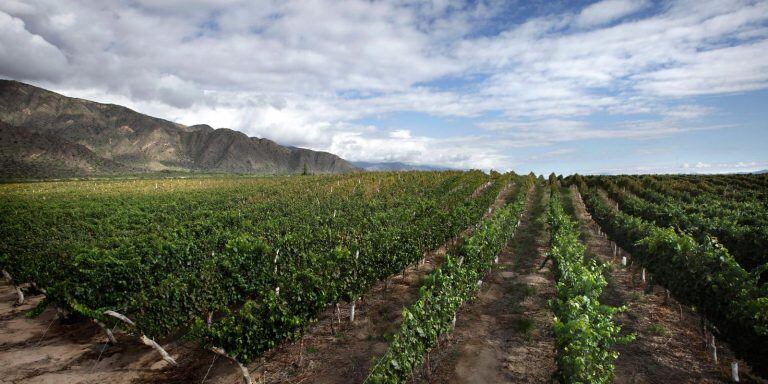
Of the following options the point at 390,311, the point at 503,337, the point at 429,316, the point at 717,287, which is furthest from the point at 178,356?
the point at 717,287

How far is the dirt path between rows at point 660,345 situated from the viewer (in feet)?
29.9

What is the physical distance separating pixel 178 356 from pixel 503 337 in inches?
396

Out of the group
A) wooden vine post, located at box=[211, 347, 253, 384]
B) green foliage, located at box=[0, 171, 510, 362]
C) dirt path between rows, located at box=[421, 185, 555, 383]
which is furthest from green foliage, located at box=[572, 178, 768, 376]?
wooden vine post, located at box=[211, 347, 253, 384]

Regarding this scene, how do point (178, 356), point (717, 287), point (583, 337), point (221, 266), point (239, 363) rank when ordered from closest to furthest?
point (583, 337), point (239, 363), point (717, 287), point (178, 356), point (221, 266)

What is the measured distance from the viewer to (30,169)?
114m

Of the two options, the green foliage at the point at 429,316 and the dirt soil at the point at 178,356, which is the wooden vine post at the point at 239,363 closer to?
the dirt soil at the point at 178,356

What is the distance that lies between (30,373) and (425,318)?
11.4m

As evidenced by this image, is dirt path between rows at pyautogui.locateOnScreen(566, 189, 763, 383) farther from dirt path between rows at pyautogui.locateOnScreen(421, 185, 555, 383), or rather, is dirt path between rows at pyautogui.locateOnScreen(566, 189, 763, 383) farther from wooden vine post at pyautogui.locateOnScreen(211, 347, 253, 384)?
wooden vine post at pyautogui.locateOnScreen(211, 347, 253, 384)

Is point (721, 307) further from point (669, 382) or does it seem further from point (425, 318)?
point (425, 318)

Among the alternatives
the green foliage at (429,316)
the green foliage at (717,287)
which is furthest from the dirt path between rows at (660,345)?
the green foliage at (429,316)

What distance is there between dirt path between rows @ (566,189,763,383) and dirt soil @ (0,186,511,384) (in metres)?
6.78

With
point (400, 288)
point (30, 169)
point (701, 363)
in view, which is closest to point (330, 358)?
point (400, 288)

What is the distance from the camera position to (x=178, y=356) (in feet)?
36.8

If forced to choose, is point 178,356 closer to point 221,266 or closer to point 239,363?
point 221,266
